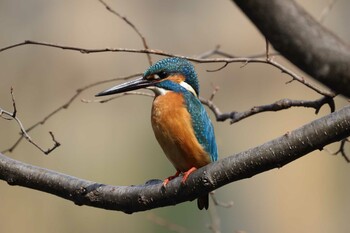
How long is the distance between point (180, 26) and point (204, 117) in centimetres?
421

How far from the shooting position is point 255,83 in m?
6.36

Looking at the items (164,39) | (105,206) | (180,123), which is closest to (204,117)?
(180,123)

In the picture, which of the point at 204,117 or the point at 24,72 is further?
the point at 24,72

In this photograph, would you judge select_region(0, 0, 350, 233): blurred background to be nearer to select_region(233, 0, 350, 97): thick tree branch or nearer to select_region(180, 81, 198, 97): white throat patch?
select_region(180, 81, 198, 97): white throat patch

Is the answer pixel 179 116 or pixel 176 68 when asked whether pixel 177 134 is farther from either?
pixel 176 68

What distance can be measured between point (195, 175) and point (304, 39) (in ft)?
3.39

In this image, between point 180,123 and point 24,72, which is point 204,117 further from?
point 24,72

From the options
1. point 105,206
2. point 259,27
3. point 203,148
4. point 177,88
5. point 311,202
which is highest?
point 259,27

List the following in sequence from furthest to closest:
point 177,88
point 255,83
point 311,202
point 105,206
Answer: point 255,83 < point 311,202 < point 177,88 < point 105,206

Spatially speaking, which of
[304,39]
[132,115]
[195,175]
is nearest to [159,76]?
[195,175]

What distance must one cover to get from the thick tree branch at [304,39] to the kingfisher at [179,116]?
150 cm

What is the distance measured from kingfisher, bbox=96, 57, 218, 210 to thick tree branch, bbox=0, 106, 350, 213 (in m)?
0.41

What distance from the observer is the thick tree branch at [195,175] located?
148 cm

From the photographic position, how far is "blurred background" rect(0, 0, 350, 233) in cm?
579
